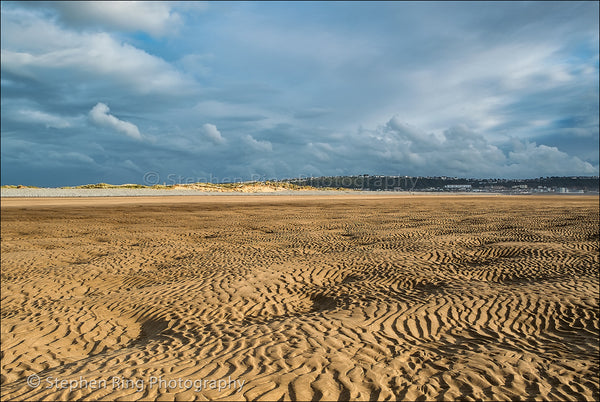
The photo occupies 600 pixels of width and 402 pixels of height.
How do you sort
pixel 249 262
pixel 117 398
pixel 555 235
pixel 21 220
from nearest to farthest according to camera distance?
pixel 117 398
pixel 249 262
pixel 555 235
pixel 21 220

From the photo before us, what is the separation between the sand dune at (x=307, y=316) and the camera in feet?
20.8

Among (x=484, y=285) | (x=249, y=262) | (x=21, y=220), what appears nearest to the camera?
(x=484, y=285)

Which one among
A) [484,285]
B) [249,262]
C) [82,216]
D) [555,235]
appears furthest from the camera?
[82,216]

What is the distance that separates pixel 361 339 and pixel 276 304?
3.94m

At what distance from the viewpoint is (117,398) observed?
555 centimetres

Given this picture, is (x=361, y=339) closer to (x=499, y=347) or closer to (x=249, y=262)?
(x=499, y=347)

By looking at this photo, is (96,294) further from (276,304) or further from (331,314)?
(331,314)

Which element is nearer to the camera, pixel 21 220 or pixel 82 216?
pixel 21 220

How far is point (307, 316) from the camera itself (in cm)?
978

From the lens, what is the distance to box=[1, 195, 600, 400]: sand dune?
20.8ft

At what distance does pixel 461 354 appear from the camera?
7.66 meters

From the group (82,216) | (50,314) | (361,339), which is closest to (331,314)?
(361,339)

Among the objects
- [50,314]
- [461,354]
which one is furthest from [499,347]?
[50,314]

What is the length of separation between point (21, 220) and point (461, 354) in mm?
34209
